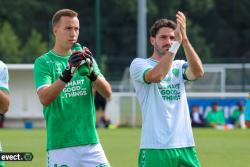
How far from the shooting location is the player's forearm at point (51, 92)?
23.4 ft

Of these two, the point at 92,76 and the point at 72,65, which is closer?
the point at 72,65

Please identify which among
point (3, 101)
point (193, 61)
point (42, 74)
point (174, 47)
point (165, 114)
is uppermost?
point (174, 47)

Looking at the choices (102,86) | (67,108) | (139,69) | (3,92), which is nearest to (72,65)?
(102,86)

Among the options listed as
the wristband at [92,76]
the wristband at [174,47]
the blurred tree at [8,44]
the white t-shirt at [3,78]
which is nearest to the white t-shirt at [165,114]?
the wristband at [174,47]

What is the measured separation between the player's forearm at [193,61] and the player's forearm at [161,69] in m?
0.22

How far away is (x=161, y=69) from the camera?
25.0ft

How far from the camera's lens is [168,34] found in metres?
7.89

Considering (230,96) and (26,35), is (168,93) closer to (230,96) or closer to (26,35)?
(230,96)

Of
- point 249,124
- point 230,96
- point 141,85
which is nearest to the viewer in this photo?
point 141,85

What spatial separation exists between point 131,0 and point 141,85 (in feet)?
194

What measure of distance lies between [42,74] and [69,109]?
41cm

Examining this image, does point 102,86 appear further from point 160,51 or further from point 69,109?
point 160,51

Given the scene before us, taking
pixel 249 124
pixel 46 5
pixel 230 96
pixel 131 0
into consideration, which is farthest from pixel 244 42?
pixel 249 124

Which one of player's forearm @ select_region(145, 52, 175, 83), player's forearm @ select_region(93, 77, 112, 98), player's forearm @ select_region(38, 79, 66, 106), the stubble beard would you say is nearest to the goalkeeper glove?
player's forearm @ select_region(38, 79, 66, 106)
